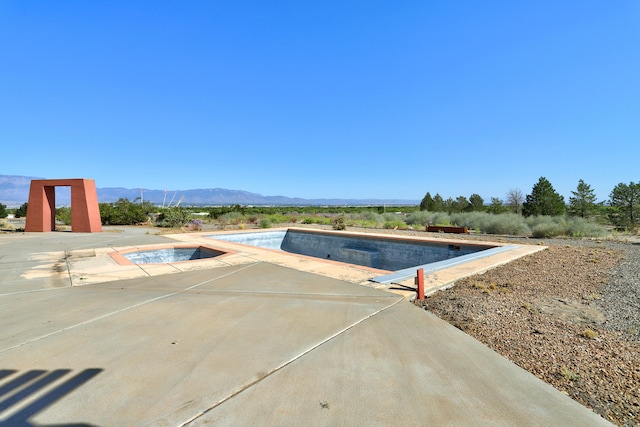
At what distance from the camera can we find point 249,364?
2986mm

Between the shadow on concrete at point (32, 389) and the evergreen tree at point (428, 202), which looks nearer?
the shadow on concrete at point (32, 389)

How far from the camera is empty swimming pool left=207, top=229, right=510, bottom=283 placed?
37.0 feet

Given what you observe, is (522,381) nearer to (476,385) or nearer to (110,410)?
(476,385)

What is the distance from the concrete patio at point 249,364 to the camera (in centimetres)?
229

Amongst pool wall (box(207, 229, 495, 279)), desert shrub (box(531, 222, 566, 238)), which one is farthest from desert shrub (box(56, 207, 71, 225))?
desert shrub (box(531, 222, 566, 238))

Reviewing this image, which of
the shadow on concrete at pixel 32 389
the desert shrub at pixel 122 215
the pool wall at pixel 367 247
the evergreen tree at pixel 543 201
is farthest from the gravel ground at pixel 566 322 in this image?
the desert shrub at pixel 122 215

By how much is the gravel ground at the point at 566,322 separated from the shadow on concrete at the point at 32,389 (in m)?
4.16

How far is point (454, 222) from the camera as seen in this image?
896 inches

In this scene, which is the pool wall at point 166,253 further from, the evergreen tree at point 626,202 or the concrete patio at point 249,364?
the evergreen tree at point 626,202

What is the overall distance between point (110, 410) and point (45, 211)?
2045 centimetres

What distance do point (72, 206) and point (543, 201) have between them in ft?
107

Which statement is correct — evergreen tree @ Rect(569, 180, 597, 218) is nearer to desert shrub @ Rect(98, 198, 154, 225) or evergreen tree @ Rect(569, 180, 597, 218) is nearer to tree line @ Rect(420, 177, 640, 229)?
tree line @ Rect(420, 177, 640, 229)

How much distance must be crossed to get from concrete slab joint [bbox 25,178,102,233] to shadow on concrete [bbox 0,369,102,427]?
17.5m

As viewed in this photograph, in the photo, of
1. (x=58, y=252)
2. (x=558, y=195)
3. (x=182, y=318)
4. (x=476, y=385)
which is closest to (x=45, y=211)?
(x=58, y=252)
